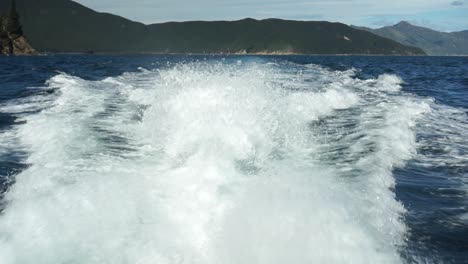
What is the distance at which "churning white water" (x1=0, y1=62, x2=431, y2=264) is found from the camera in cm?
537

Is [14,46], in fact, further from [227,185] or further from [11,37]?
[227,185]

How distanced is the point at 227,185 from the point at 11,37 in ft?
399

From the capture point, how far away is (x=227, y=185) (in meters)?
7.29

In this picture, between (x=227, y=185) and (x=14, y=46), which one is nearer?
(x=227, y=185)

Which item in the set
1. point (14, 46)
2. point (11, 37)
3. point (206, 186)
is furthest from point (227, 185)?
point (14, 46)

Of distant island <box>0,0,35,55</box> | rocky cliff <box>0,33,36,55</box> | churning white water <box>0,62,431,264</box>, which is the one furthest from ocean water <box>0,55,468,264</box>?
rocky cliff <box>0,33,36,55</box>

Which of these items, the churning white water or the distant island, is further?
the distant island

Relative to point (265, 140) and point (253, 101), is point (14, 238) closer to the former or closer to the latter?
point (265, 140)

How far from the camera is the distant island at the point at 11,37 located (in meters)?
111

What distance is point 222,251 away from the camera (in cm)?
525

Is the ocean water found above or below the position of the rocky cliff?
above

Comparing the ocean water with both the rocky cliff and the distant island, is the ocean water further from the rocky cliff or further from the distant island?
the rocky cliff

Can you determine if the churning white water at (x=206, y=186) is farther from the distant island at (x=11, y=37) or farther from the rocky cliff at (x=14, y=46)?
the rocky cliff at (x=14, y=46)

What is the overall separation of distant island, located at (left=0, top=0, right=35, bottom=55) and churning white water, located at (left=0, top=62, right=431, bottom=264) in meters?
110
